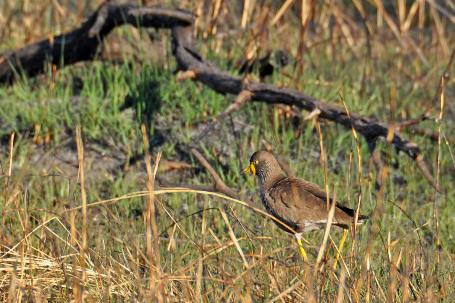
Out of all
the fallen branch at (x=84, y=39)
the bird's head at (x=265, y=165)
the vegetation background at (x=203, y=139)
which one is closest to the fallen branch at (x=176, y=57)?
the fallen branch at (x=84, y=39)

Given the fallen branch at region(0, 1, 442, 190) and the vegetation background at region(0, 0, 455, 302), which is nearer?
the vegetation background at region(0, 0, 455, 302)

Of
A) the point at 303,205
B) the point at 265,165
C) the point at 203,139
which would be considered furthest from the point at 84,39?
the point at 303,205

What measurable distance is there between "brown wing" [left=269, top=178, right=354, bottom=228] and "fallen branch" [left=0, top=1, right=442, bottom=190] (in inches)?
43.3

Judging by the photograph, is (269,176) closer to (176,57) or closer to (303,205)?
(303,205)

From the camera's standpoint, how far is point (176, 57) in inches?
240

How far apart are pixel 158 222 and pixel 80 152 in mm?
1760

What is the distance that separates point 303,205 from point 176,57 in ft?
7.62

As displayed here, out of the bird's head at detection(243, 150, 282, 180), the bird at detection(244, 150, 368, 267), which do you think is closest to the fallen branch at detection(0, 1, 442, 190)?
the bird's head at detection(243, 150, 282, 180)

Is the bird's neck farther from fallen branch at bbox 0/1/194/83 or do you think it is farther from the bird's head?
fallen branch at bbox 0/1/194/83

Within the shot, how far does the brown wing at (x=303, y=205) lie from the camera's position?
392cm

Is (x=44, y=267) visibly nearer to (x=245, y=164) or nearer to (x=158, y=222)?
(x=158, y=222)

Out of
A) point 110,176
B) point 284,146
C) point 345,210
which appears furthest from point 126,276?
point 284,146

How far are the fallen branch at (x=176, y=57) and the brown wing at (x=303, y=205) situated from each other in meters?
1.10

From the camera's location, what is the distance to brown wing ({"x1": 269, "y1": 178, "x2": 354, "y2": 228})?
3922 millimetres
